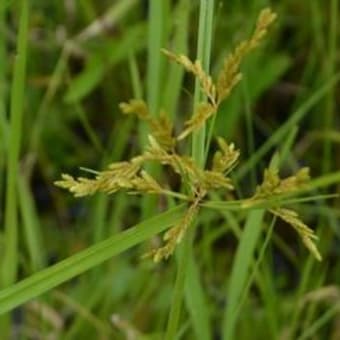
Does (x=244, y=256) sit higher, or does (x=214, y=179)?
(x=214, y=179)

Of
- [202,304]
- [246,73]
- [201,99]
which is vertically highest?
[201,99]

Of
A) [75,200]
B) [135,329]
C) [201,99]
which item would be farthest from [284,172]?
[201,99]

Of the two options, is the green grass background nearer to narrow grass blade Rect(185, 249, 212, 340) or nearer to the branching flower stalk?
narrow grass blade Rect(185, 249, 212, 340)

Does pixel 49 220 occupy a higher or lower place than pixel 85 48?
lower

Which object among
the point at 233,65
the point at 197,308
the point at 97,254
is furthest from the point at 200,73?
the point at 197,308

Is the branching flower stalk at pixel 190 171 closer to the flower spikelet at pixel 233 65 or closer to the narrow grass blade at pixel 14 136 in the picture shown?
the flower spikelet at pixel 233 65

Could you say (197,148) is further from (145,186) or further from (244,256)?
(244,256)

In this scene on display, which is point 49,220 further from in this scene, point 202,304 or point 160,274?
point 202,304

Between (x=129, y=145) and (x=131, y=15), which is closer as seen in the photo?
(x=129, y=145)
